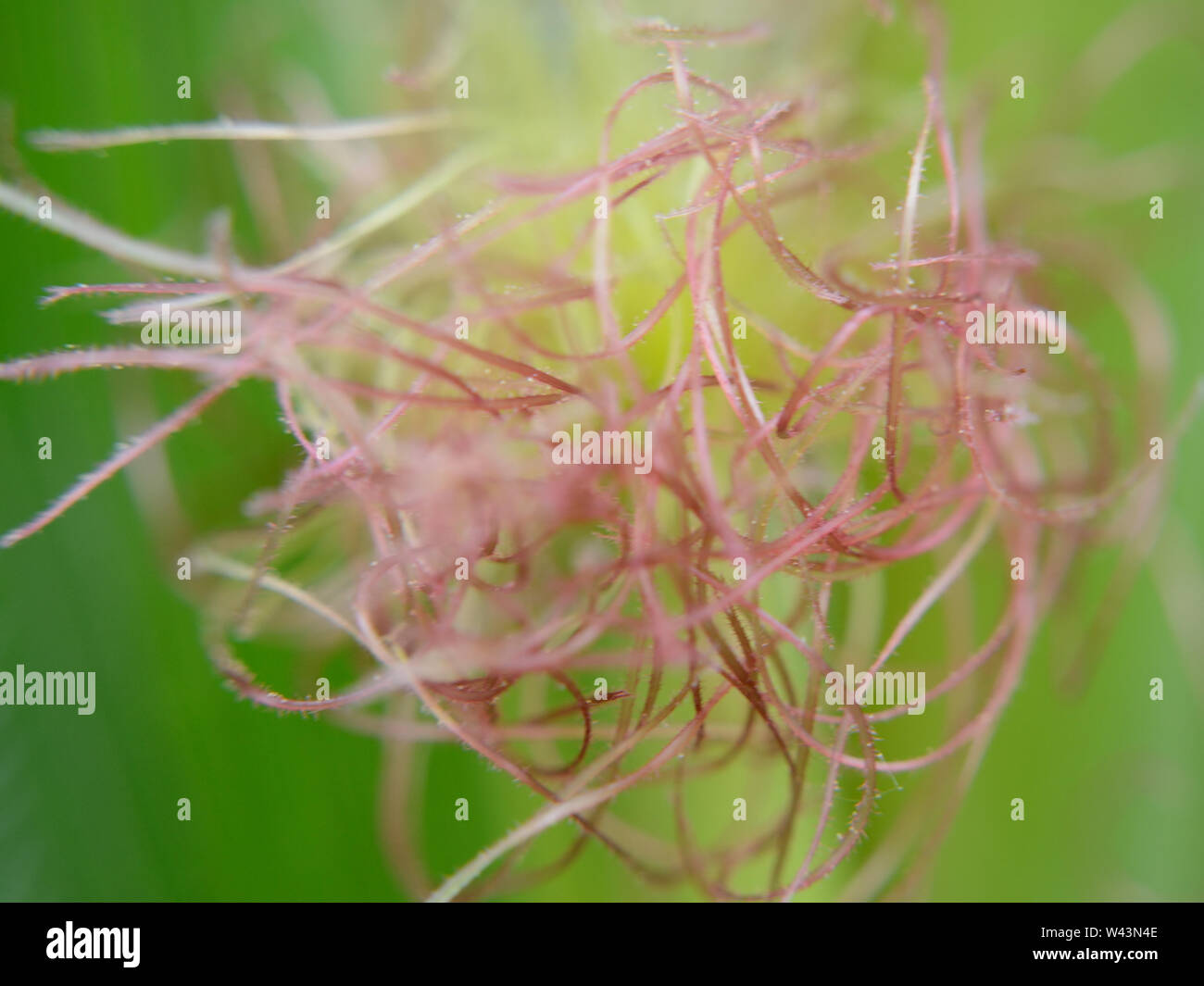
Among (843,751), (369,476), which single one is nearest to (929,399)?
(843,751)

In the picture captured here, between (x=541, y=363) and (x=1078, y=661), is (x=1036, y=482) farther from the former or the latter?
(x=541, y=363)

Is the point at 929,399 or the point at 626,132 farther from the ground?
the point at 626,132

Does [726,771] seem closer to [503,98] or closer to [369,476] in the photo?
[369,476]

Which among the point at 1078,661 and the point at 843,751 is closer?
the point at 843,751

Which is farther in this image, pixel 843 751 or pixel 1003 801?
pixel 1003 801
